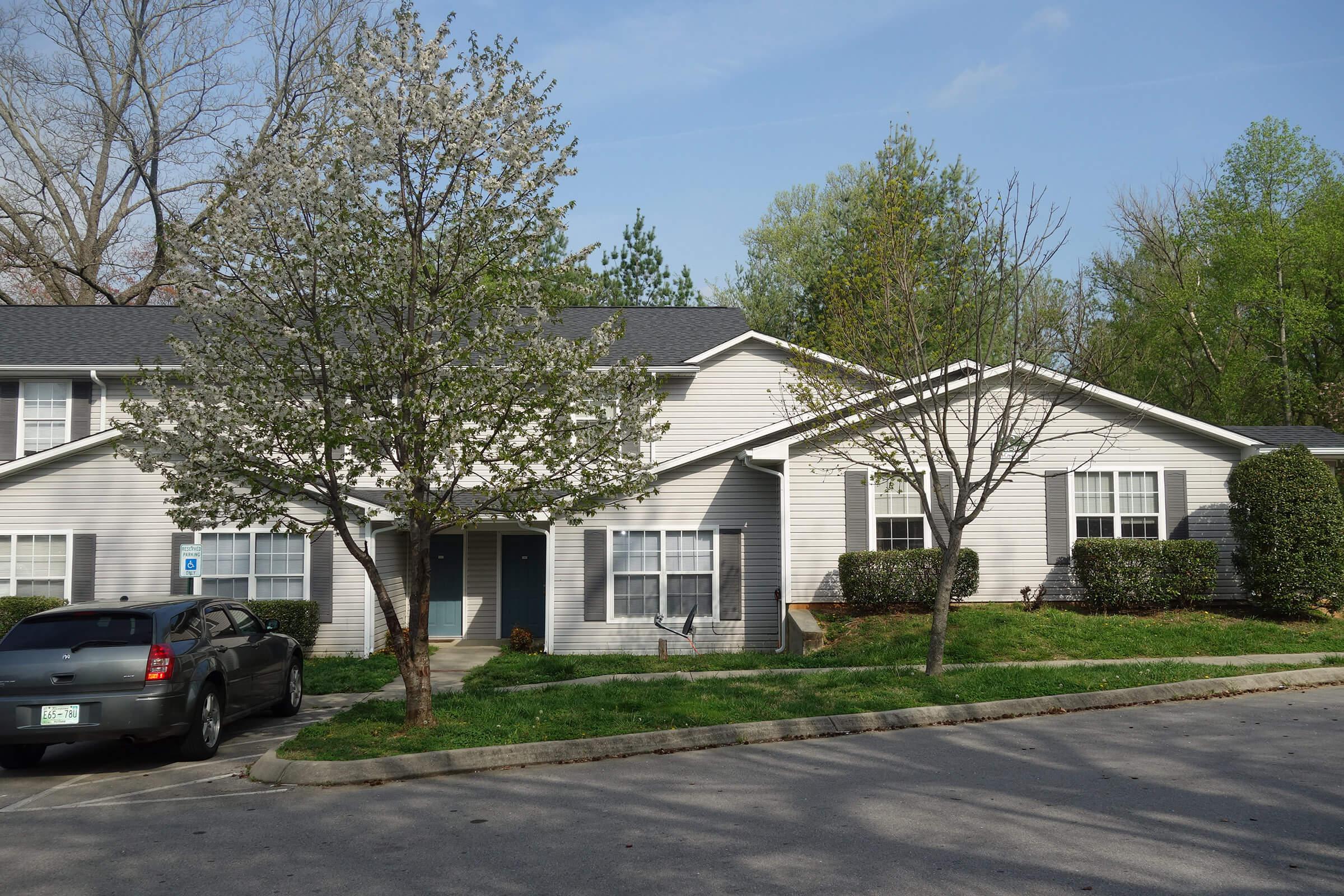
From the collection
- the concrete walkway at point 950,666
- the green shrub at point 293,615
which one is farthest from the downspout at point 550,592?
the green shrub at point 293,615

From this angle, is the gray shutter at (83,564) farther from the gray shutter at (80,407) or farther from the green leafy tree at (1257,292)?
the green leafy tree at (1257,292)

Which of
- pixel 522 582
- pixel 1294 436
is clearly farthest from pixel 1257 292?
pixel 522 582

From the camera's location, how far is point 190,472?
10164 mm

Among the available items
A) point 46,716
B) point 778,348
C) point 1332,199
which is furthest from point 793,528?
point 1332,199

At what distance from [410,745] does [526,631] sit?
1011 cm

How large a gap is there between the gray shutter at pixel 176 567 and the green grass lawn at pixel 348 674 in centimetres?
253

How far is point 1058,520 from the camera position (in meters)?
18.5

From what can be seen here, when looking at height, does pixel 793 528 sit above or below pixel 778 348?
below

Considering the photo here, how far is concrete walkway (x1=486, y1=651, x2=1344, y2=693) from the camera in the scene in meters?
13.9

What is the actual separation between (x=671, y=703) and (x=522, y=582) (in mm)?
10148

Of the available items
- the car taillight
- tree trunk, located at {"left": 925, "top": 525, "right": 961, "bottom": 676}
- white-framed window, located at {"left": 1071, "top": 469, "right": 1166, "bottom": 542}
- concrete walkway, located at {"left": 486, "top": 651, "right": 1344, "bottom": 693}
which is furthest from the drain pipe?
the car taillight

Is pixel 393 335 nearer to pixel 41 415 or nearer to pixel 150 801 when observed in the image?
pixel 150 801

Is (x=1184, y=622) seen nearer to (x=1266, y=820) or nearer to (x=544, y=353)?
(x=1266, y=820)

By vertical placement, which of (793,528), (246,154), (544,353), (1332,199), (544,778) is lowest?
(544,778)
